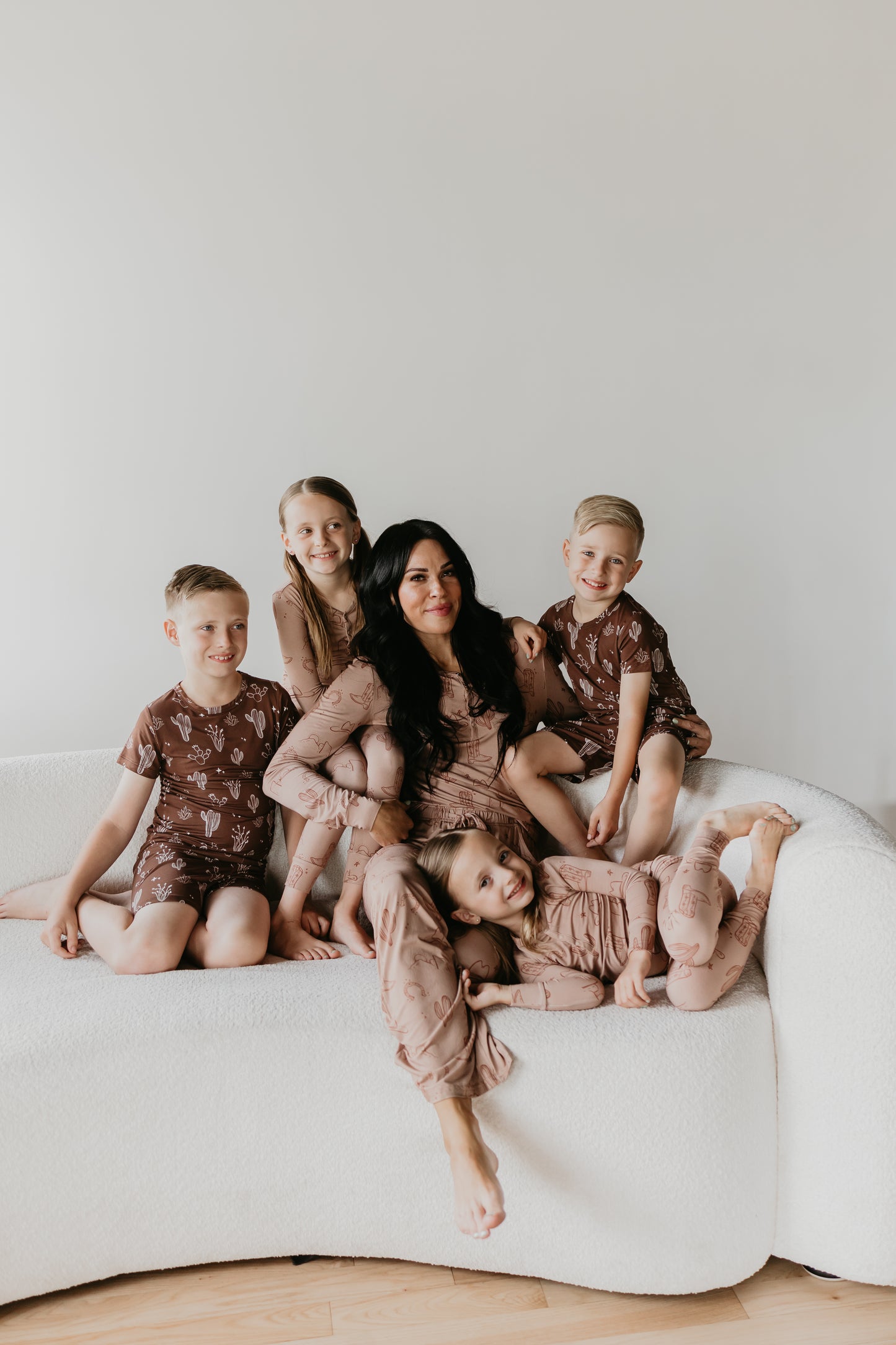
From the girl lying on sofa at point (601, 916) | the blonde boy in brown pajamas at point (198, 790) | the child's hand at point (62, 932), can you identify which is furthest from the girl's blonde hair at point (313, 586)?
the child's hand at point (62, 932)

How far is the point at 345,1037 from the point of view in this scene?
1.38m

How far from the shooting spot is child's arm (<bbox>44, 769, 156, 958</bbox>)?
68.7 inches

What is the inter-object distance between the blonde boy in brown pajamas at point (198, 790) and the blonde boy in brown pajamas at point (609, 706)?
1.58ft

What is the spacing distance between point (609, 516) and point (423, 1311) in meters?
1.32

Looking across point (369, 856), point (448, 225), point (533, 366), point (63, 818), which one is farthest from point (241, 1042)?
point (448, 225)

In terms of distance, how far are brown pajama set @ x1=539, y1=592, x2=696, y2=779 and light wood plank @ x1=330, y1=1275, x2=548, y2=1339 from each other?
2.86 feet

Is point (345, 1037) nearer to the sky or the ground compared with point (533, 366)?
nearer to the ground

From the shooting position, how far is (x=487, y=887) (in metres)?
1.57

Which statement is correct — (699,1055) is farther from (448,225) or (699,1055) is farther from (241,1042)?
(448,225)

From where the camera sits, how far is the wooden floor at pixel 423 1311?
133 centimetres

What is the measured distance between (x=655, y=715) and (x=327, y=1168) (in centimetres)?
97

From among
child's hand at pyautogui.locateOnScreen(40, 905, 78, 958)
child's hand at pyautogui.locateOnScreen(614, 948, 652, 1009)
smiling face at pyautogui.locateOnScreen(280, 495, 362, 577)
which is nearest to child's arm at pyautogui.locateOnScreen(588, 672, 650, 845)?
child's hand at pyautogui.locateOnScreen(614, 948, 652, 1009)

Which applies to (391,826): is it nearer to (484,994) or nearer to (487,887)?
(487,887)

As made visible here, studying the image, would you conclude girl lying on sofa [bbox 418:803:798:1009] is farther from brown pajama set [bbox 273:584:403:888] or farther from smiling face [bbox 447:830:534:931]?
brown pajama set [bbox 273:584:403:888]
